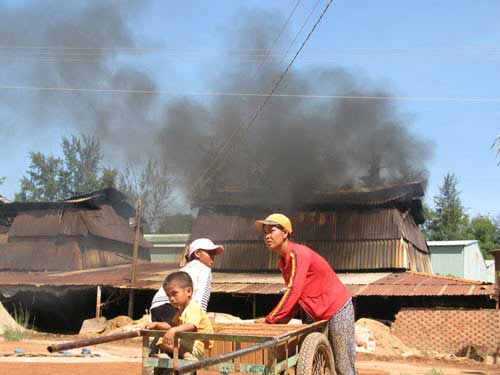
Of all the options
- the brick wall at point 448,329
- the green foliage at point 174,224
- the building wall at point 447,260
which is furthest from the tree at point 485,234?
the brick wall at point 448,329

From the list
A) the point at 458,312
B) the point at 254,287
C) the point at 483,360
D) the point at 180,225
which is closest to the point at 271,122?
the point at 254,287

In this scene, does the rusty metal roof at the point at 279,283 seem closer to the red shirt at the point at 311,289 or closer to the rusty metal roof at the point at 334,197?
the rusty metal roof at the point at 334,197

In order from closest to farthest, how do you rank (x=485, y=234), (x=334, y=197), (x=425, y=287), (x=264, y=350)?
1. (x=264, y=350)
2. (x=425, y=287)
3. (x=334, y=197)
4. (x=485, y=234)

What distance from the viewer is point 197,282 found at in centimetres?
520

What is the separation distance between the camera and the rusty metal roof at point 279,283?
789 inches

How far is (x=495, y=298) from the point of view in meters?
18.9

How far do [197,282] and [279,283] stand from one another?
1873 cm

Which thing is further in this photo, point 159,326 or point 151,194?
point 151,194

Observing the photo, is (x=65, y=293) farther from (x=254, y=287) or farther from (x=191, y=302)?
(x=191, y=302)

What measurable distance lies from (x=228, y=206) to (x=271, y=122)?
14.6 feet

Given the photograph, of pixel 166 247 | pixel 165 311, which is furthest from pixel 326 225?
pixel 166 247

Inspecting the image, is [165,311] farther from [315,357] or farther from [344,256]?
[344,256]

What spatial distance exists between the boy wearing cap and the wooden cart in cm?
39

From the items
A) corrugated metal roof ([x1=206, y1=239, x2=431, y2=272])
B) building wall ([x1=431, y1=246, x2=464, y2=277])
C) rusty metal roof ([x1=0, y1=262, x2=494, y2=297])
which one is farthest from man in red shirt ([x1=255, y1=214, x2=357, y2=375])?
building wall ([x1=431, y1=246, x2=464, y2=277])
